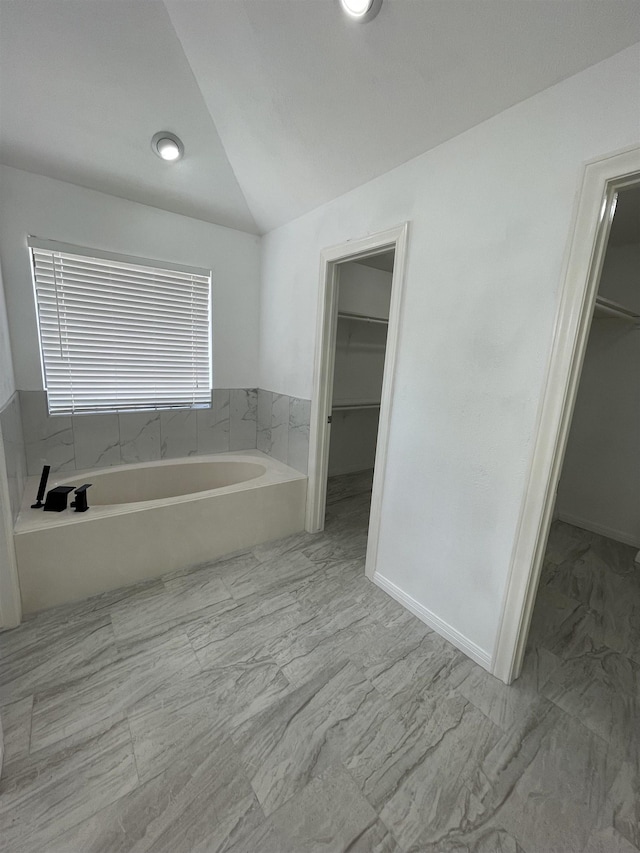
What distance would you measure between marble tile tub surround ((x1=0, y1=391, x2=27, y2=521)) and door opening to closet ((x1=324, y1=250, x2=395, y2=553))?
2.02 m

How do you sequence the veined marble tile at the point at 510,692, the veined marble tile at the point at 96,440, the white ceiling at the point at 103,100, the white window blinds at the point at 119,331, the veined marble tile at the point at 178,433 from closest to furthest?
the veined marble tile at the point at 510,692, the white ceiling at the point at 103,100, the white window blinds at the point at 119,331, the veined marble tile at the point at 96,440, the veined marble tile at the point at 178,433

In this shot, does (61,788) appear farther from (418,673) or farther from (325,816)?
(418,673)

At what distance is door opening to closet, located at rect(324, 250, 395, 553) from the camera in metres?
3.03

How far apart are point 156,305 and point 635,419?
3.79m

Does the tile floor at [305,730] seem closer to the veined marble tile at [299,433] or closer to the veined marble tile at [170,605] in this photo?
the veined marble tile at [170,605]

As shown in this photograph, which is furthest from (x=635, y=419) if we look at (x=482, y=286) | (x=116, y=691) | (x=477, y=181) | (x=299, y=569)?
(x=116, y=691)

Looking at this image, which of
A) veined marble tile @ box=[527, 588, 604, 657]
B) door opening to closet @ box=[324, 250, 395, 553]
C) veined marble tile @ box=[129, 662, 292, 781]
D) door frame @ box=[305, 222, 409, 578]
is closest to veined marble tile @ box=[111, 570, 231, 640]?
veined marble tile @ box=[129, 662, 292, 781]

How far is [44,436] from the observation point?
2377 mm

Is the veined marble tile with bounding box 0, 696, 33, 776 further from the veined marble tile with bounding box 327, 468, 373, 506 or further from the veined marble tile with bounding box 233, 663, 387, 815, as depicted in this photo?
the veined marble tile with bounding box 327, 468, 373, 506

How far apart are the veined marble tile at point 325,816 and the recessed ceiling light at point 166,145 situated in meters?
3.11

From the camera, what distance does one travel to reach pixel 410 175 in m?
1.73

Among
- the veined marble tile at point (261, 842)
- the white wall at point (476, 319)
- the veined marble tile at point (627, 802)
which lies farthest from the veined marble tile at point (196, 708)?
the veined marble tile at point (627, 802)

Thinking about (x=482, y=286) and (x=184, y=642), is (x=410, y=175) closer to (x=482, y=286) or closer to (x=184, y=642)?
(x=482, y=286)

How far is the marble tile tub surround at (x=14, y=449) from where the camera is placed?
174 centimetres
